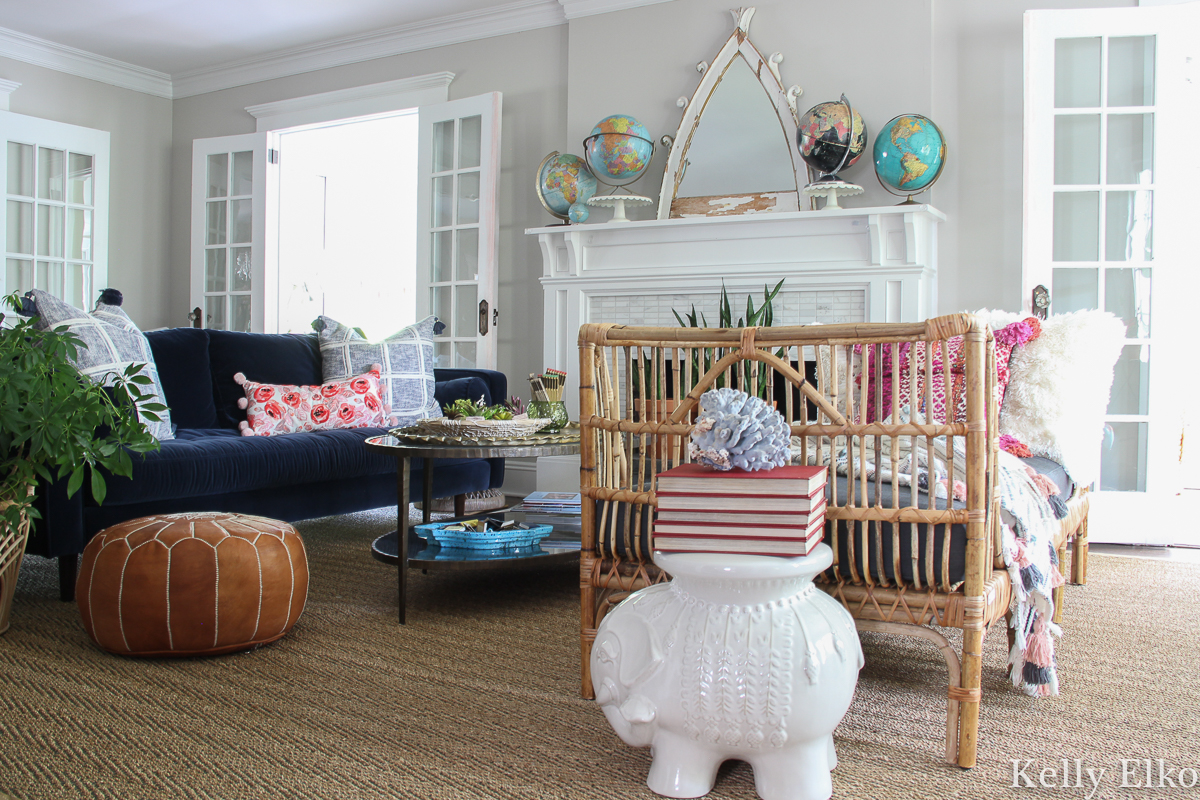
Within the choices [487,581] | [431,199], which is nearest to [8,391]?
[487,581]

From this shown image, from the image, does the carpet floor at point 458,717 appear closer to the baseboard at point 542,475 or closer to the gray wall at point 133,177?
the baseboard at point 542,475

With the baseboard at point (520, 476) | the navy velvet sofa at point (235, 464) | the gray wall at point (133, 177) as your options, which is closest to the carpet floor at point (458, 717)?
the navy velvet sofa at point (235, 464)

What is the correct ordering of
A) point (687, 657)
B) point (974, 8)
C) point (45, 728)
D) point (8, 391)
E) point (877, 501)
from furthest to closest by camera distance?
point (974, 8), point (8, 391), point (45, 728), point (877, 501), point (687, 657)

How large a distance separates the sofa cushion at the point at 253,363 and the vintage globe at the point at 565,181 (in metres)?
1.40

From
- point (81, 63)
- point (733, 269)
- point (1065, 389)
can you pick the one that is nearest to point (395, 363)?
point (733, 269)

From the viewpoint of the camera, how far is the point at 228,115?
5.91 m

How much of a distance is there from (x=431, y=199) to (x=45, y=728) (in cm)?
387

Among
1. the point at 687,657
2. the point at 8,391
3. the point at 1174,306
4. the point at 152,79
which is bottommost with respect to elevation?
the point at 687,657

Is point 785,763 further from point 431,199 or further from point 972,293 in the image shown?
point 431,199

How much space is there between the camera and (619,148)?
13.8 feet

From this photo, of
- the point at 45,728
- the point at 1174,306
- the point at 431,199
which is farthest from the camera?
the point at 431,199

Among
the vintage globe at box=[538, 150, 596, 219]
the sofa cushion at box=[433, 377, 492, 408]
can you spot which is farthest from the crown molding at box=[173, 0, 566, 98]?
the sofa cushion at box=[433, 377, 492, 408]

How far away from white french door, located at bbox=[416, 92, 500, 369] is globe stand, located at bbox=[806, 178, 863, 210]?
5.85 ft

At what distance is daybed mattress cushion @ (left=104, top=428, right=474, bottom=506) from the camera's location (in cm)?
253
